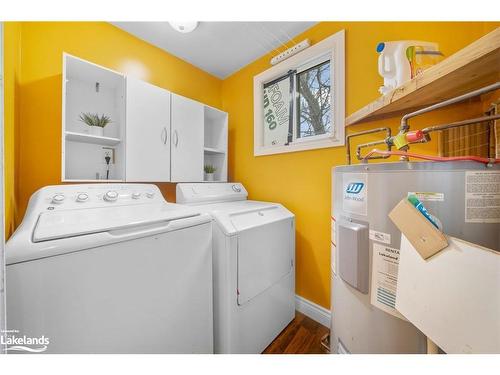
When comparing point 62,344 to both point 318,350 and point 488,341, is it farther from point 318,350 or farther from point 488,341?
point 318,350

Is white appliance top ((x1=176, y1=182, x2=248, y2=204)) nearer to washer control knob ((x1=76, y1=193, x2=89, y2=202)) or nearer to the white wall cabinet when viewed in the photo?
the white wall cabinet

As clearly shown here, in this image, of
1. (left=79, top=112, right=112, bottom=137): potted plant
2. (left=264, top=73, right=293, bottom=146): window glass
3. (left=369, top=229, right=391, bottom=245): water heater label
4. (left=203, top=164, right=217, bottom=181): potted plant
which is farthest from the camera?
(left=203, top=164, right=217, bottom=181): potted plant

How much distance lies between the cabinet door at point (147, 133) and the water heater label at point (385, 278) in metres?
1.53

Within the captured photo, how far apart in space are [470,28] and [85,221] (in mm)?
2070

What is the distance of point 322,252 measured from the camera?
1529 millimetres

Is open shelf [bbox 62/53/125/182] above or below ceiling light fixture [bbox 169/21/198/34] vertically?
below

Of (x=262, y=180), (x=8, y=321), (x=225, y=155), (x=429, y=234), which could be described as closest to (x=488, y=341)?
(x=429, y=234)

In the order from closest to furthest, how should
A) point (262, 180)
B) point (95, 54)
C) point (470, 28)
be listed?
point (470, 28) → point (95, 54) → point (262, 180)

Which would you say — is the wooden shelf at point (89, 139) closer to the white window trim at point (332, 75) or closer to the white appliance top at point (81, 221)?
the white appliance top at point (81, 221)

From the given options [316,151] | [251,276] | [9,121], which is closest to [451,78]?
[316,151]

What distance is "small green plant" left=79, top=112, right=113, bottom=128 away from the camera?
1346 mm

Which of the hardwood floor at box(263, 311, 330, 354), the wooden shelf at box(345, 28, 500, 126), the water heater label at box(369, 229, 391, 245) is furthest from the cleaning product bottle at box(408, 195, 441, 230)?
the hardwood floor at box(263, 311, 330, 354)

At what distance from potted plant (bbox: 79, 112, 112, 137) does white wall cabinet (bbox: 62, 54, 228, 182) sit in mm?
28

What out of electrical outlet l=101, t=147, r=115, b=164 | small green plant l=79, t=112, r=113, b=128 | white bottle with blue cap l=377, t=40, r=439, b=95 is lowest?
electrical outlet l=101, t=147, r=115, b=164
